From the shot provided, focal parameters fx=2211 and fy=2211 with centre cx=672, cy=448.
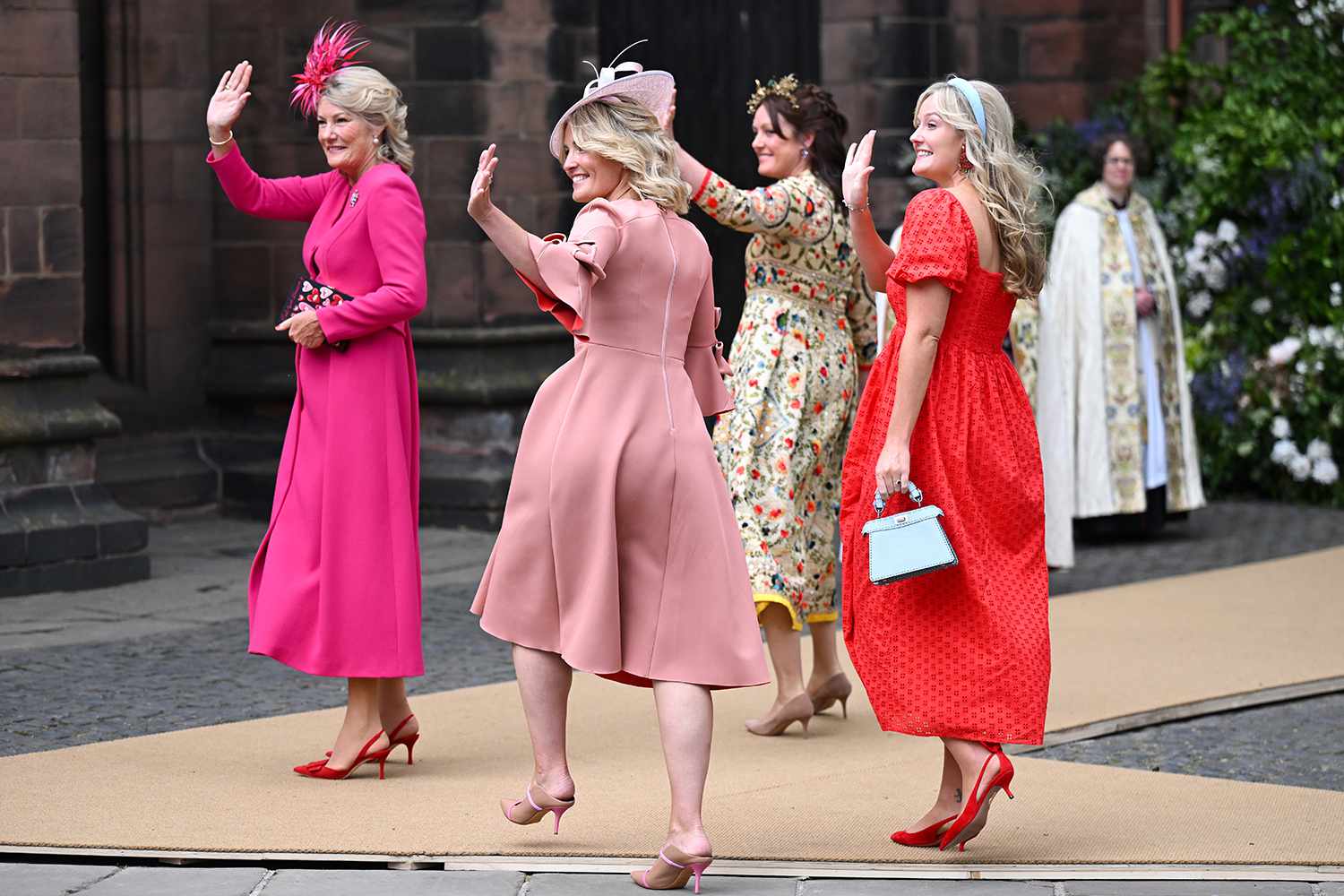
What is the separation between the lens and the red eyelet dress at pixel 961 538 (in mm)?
5375

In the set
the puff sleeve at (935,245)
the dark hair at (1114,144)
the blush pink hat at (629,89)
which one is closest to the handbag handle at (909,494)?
the puff sleeve at (935,245)

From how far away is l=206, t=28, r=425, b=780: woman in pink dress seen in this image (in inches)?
244

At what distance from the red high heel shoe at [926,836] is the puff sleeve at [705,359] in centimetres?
115

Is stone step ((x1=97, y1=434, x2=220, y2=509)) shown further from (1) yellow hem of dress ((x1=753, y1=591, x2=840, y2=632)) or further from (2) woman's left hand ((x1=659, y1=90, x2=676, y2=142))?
(2) woman's left hand ((x1=659, y1=90, x2=676, y2=142))

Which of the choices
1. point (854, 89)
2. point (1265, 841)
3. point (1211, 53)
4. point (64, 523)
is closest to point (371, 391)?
point (1265, 841)

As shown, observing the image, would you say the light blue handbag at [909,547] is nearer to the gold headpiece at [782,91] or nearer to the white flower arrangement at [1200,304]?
the gold headpiece at [782,91]

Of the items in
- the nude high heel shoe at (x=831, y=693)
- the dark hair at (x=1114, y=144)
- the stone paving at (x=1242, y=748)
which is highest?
the dark hair at (x=1114, y=144)

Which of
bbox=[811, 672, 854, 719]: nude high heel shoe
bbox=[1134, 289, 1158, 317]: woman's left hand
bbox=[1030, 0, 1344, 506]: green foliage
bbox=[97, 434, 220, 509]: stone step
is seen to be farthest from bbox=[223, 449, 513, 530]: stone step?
bbox=[811, 672, 854, 719]: nude high heel shoe

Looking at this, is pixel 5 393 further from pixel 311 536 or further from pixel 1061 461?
pixel 1061 461

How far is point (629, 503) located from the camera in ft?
16.8

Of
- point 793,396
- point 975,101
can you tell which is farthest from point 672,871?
point 793,396

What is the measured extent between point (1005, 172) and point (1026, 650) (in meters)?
1.18

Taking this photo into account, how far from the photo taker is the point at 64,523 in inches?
372

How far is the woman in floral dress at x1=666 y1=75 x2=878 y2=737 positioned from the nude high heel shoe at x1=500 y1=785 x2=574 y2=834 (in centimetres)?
171
